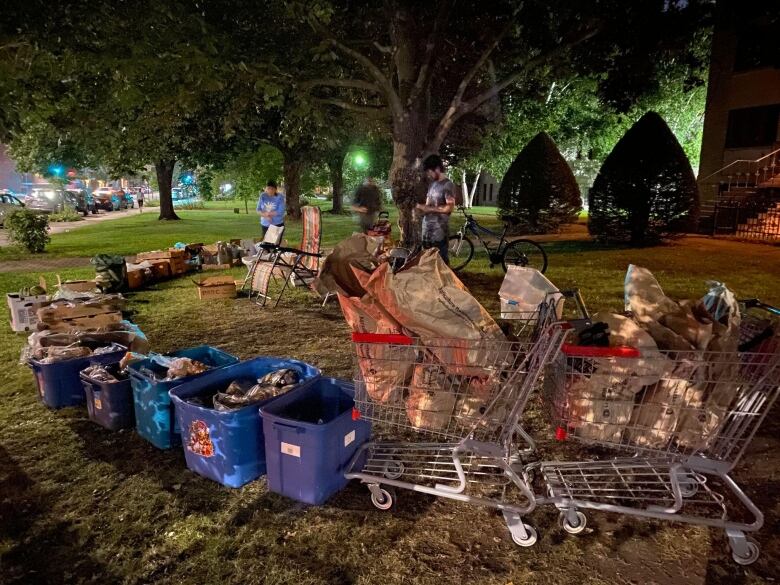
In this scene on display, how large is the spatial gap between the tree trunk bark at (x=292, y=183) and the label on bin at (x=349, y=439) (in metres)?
22.9

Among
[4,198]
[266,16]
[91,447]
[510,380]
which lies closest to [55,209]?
[4,198]

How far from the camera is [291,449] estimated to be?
308 centimetres

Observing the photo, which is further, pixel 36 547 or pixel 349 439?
Answer: pixel 349 439

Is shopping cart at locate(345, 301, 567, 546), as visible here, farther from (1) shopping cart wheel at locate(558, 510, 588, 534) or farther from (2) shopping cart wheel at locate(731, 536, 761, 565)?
(2) shopping cart wheel at locate(731, 536, 761, 565)

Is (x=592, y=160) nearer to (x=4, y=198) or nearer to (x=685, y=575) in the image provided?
(x=4, y=198)

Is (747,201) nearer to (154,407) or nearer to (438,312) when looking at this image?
(438,312)

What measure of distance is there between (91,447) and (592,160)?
3772cm

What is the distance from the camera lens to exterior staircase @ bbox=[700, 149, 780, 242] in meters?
16.3

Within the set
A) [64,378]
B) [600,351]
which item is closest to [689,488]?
[600,351]

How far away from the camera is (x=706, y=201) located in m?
19.2

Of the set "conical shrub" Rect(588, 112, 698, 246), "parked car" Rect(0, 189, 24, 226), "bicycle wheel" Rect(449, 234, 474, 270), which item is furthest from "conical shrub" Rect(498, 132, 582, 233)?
"parked car" Rect(0, 189, 24, 226)

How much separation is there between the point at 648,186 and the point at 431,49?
8.47m

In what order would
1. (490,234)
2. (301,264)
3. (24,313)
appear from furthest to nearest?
(490,234) → (301,264) → (24,313)

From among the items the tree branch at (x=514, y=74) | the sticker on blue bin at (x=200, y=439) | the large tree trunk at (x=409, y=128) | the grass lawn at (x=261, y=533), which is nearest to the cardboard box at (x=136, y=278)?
the large tree trunk at (x=409, y=128)
